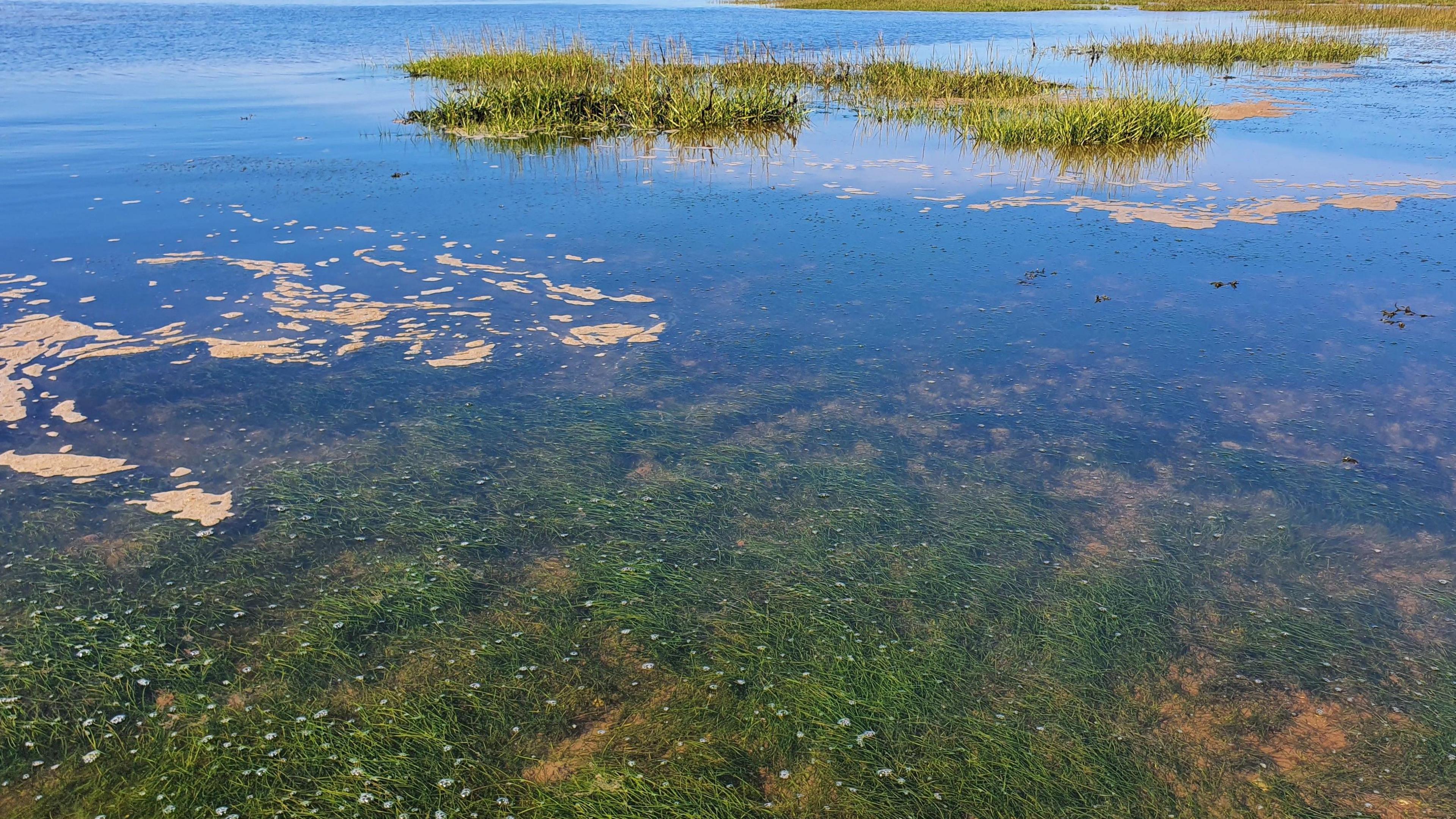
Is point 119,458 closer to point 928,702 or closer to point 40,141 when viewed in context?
point 928,702

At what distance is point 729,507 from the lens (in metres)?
4.71

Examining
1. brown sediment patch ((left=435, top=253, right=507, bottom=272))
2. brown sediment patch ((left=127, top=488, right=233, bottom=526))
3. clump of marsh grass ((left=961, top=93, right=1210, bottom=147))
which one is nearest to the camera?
brown sediment patch ((left=127, top=488, right=233, bottom=526))

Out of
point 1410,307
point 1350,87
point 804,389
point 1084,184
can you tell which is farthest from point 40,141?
point 1350,87

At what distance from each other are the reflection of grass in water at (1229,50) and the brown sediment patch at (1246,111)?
643 cm

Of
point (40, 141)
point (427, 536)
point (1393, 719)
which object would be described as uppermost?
point (40, 141)

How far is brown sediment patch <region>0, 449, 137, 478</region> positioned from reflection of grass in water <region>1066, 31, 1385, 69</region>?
23436 mm

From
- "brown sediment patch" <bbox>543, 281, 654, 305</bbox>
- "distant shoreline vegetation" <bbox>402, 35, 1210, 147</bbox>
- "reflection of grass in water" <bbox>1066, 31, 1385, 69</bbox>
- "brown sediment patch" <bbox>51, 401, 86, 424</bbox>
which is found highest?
"reflection of grass in water" <bbox>1066, 31, 1385, 69</bbox>

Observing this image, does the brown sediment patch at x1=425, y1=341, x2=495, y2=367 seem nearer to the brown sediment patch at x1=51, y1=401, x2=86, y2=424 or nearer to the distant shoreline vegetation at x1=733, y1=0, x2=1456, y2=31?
the brown sediment patch at x1=51, y1=401, x2=86, y2=424

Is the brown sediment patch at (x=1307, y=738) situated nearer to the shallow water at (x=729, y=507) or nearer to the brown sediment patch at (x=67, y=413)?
the shallow water at (x=729, y=507)

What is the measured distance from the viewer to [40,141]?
13.6 m

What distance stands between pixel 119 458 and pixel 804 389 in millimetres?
3834

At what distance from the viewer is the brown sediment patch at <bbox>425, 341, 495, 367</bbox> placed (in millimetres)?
6324

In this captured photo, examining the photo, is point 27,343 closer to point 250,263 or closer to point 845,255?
point 250,263

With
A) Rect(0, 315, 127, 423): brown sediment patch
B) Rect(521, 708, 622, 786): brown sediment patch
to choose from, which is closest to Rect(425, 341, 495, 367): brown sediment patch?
Rect(0, 315, 127, 423): brown sediment patch
